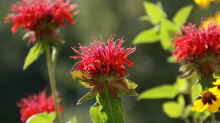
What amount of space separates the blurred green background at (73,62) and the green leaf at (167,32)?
7687 millimetres

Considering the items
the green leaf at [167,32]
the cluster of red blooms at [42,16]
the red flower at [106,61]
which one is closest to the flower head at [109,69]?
the red flower at [106,61]

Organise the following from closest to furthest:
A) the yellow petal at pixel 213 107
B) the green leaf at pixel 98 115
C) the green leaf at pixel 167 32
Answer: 1. the green leaf at pixel 98 115
2. the yellow petal at pixel 213 107
3. the green leaf at pixel 167 32

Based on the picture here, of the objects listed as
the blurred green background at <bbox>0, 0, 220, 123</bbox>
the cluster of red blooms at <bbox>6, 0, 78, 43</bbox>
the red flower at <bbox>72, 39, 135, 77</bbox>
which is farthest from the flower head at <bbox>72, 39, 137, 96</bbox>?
the blurred green background at <bbox>0, 0, 220, 123</bbox>

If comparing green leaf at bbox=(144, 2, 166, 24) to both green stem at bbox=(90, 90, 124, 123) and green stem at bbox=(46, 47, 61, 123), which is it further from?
green stem at bbox=(90, 90, 124, 123)

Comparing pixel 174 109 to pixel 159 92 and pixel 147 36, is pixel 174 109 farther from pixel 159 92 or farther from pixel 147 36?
pixel 147 36

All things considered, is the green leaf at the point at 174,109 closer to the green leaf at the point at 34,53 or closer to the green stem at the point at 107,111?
the green leaf at the point at 34,53

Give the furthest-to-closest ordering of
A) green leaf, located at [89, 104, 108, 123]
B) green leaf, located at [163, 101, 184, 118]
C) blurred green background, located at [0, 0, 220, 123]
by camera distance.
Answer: blurred green background, located at [0, 0, 220, 123] < green leaf, located at [163, 101, 184, 118] < green leaf, located at [89, 104, 108, 123]

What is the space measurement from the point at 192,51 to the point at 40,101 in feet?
2.27

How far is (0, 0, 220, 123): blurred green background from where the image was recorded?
10.6 meters

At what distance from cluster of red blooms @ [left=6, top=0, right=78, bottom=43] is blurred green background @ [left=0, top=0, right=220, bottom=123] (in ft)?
25.1

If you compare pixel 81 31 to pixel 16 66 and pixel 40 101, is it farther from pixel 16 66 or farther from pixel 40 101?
pixel 40 101

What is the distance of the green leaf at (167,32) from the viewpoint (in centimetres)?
197

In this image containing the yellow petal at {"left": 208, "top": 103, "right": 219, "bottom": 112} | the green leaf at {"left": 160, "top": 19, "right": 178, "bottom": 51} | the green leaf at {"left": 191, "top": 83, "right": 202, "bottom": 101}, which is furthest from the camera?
the green leaf at {"left": 160, "top": 19, "right": 178, "bottom": 51}

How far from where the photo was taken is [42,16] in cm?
206
